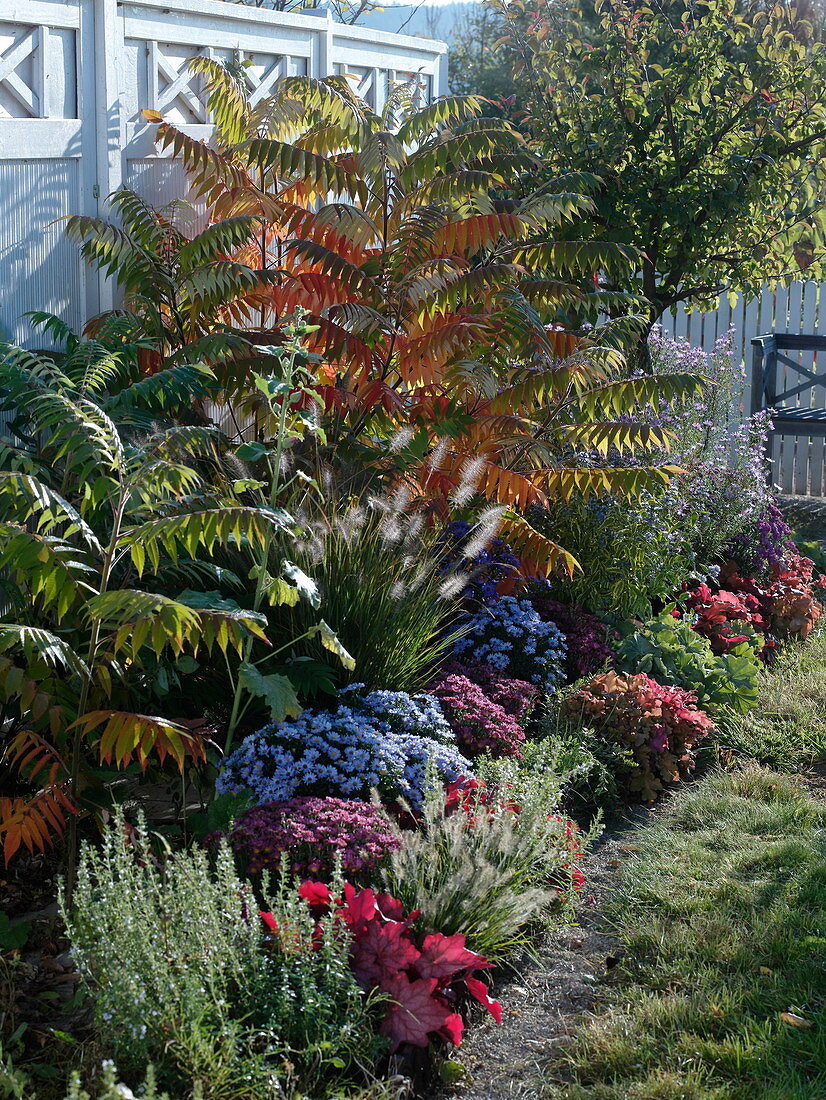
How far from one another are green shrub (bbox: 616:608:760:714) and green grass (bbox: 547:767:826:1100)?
87 cm

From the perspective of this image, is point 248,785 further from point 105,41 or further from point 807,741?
point 105,41

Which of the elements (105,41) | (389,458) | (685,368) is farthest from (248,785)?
(685,368)

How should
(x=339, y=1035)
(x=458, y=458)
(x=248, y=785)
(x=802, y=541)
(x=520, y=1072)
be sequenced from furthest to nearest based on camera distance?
(x=802, y=541) → (x=458, y=458) → (x=248, y=785) → (x=520, y=1072) → (x=339, y=1035)

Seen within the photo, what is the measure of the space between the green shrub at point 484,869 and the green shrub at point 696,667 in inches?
74.6

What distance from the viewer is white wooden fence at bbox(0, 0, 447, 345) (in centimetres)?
511

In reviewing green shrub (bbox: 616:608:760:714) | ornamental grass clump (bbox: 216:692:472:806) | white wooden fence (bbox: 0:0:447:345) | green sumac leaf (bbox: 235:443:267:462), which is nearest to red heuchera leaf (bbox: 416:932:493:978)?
ornamental grass clump (bbox: 216:692:472:806)

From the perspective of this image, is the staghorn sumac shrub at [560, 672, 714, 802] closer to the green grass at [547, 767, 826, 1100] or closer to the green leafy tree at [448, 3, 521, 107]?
the green grass at [547, 767, 826, 1100]

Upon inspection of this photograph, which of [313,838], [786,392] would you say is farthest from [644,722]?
[786,392]

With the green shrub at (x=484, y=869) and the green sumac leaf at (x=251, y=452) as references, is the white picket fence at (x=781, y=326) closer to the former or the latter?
the green shrub at (x=484, y=869)

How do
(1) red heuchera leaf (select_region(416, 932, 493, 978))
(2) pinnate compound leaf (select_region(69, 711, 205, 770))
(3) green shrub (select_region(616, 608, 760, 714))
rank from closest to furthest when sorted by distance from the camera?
(1) red heuchera leaf (select_region(416, 932, 493, 978)) < (2) pinnate compound leaf (select_region(69, 711, 205, 770)) < (3) green shrub (select_region(616, 608, 760, 714))

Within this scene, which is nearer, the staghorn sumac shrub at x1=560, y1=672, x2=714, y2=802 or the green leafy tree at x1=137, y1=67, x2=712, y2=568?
the staghorn sumac shrub at x1=560, y1=672, x2=714, y2=802

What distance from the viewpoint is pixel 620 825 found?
4.76 metres

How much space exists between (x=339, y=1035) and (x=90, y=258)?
3.87 meters

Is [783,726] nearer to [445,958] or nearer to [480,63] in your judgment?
Answer: [445,958]
